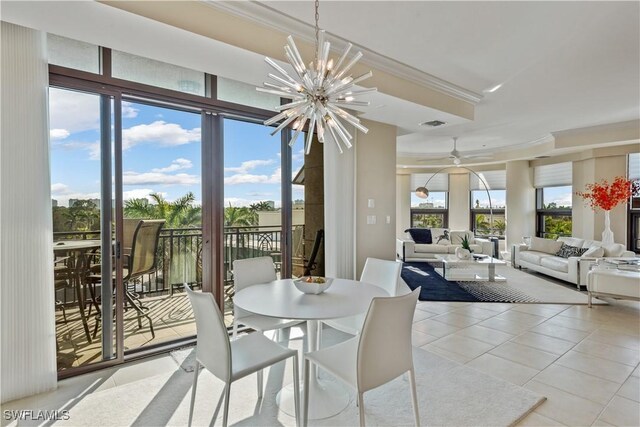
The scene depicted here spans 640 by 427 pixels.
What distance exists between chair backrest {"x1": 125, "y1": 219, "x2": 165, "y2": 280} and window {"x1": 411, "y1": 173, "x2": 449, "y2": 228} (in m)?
8.20

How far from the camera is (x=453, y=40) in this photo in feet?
9.36

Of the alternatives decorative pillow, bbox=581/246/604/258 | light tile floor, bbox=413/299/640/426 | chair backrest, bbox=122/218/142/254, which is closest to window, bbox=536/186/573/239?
decorative pillow, bbox=581/246/604/258

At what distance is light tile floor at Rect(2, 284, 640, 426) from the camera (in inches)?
88.5

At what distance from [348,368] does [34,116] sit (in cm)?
276

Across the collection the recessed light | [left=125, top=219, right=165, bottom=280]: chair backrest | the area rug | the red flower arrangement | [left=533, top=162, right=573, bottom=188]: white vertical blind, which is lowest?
the area rug

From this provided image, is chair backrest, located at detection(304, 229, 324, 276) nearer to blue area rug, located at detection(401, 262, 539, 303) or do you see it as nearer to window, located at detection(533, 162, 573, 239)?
blue area rug, located at detection(401, 262, 539, 303)

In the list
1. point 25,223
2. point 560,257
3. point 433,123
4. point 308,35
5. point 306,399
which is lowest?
point 306,399

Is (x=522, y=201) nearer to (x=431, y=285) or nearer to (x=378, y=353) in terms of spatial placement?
(x=431, y=285)

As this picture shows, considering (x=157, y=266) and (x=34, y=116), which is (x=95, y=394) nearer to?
(x=157, y=266)

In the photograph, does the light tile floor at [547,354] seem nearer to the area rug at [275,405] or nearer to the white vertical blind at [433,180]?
the area rug at [275,405]

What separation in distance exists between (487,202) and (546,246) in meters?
3.12

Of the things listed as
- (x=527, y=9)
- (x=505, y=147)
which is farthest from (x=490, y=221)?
(x=527, y=9)

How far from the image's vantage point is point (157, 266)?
3.28 metres

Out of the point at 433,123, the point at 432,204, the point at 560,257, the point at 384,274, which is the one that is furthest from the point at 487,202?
the point at 384,274
